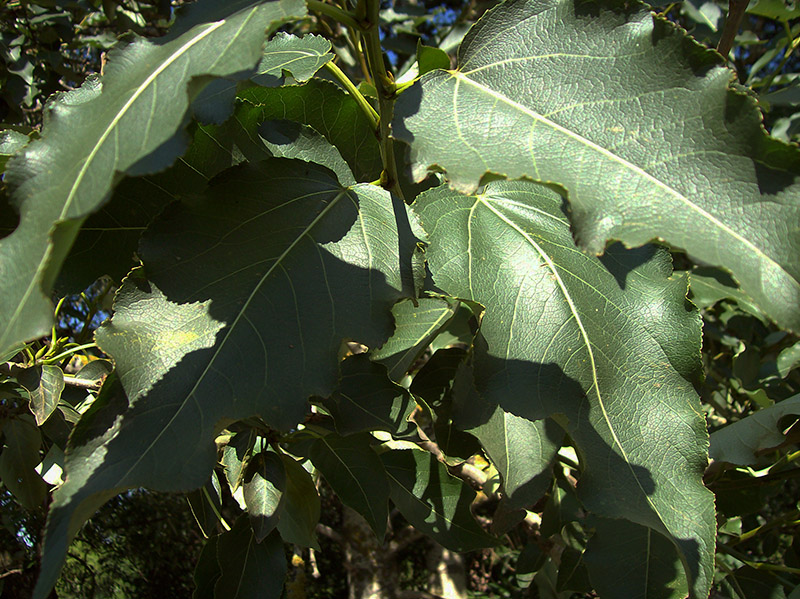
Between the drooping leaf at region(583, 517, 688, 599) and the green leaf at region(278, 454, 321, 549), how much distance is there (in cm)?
45

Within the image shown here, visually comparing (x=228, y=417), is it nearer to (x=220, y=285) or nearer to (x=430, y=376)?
(x=220, y=285)

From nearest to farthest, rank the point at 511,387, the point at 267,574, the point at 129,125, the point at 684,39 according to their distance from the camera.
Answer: the point at 129,125
the point at 684,39
the point at 511,387
the point at 267,574

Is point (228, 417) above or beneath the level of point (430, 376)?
above

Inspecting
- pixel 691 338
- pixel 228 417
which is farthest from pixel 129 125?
pixel 691 338

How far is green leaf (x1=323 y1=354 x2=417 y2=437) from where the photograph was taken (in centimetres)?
98

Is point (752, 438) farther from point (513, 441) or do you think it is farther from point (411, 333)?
point (411, 333)

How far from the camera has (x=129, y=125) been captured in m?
0.53

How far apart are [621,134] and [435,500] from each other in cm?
79

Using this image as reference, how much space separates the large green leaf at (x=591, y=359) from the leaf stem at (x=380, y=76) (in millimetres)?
77

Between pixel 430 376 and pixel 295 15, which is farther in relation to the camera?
pixel 430 376

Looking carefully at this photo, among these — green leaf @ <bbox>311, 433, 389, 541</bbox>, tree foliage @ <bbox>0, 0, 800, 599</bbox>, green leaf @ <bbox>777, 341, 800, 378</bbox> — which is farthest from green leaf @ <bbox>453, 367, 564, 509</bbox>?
green leaf @ <bbox>777, 341, 800, 378</bbox>

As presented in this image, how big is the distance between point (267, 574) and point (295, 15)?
0.86m

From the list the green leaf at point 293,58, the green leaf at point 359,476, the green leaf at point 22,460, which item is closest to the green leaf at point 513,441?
the green leaf at point 359,476

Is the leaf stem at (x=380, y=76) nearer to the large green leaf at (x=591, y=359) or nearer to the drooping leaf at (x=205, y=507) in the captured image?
the large green leaf at (x=591, y=359)
